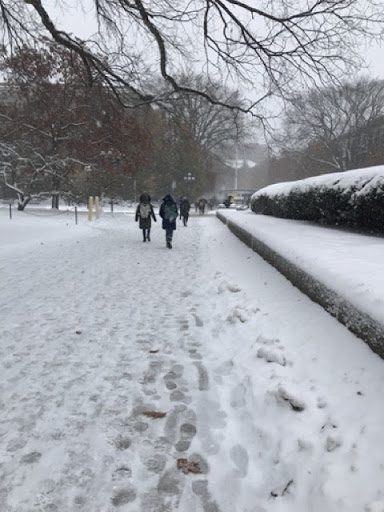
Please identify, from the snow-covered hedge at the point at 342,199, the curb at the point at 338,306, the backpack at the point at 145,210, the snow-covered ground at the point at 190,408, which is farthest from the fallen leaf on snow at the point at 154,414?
the backpack at the point at 145,210

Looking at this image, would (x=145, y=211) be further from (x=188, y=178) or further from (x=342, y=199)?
(x=188, y=178)

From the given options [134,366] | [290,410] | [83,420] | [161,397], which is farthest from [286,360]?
[83,420]

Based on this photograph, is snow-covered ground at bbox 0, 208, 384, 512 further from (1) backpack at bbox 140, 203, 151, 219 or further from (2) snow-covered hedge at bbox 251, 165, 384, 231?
(1) backpack at bbox 140, 203, 151, 219

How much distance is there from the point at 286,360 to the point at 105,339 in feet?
6.49

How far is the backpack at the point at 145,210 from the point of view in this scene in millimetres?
12797

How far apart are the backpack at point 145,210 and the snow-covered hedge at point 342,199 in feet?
14.5

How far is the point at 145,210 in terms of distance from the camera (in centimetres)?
1294

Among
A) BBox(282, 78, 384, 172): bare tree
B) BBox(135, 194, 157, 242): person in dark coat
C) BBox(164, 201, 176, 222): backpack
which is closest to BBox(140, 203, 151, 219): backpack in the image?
BBox(135, 194, 157, 242): person in dark coat

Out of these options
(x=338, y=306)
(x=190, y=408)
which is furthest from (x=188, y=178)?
(x=190, y=408)

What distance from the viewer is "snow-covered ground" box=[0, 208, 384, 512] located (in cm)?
205

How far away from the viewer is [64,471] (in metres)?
2.24

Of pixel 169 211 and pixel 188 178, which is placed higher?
pixel 188 178

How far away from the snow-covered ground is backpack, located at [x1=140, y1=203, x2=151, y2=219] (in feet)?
24.4

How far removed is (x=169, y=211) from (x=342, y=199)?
196 inches
